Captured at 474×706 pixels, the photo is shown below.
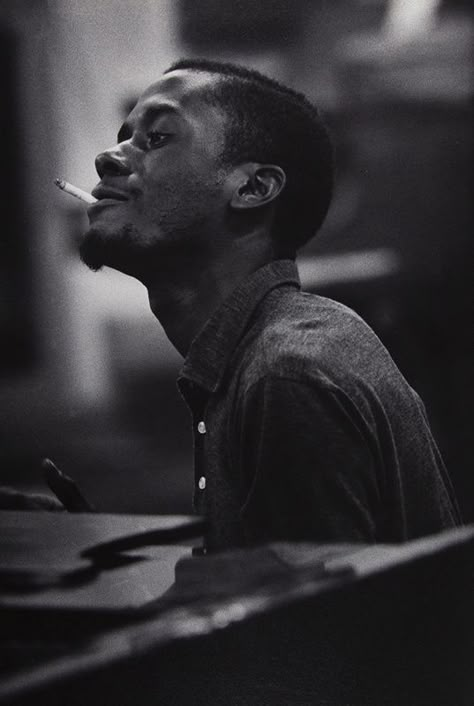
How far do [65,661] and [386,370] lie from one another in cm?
88

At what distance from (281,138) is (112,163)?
282 millimetres

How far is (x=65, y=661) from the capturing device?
43.7 inches

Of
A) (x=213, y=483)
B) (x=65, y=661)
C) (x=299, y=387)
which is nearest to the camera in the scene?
(x=65, y=661)

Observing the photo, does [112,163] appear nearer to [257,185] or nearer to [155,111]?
[155,111]

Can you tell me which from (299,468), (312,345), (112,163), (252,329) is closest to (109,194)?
(112,163)

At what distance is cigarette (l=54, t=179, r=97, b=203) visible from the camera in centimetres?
191

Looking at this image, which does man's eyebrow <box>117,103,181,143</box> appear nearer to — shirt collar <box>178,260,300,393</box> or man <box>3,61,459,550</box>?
man <box>3,61,459,550</box>

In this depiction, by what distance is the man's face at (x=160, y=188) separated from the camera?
184 centimetres

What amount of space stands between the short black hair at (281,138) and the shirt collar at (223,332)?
10 cm

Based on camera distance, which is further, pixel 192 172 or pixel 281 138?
pixel 281 138

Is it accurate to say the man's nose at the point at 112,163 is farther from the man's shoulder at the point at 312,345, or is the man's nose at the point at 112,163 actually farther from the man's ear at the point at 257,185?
the man's shoulder at the point at 312,345

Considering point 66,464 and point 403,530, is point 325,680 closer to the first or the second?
point 403,530

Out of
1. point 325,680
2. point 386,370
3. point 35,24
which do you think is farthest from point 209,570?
point 35,24

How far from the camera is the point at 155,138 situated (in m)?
1.85
